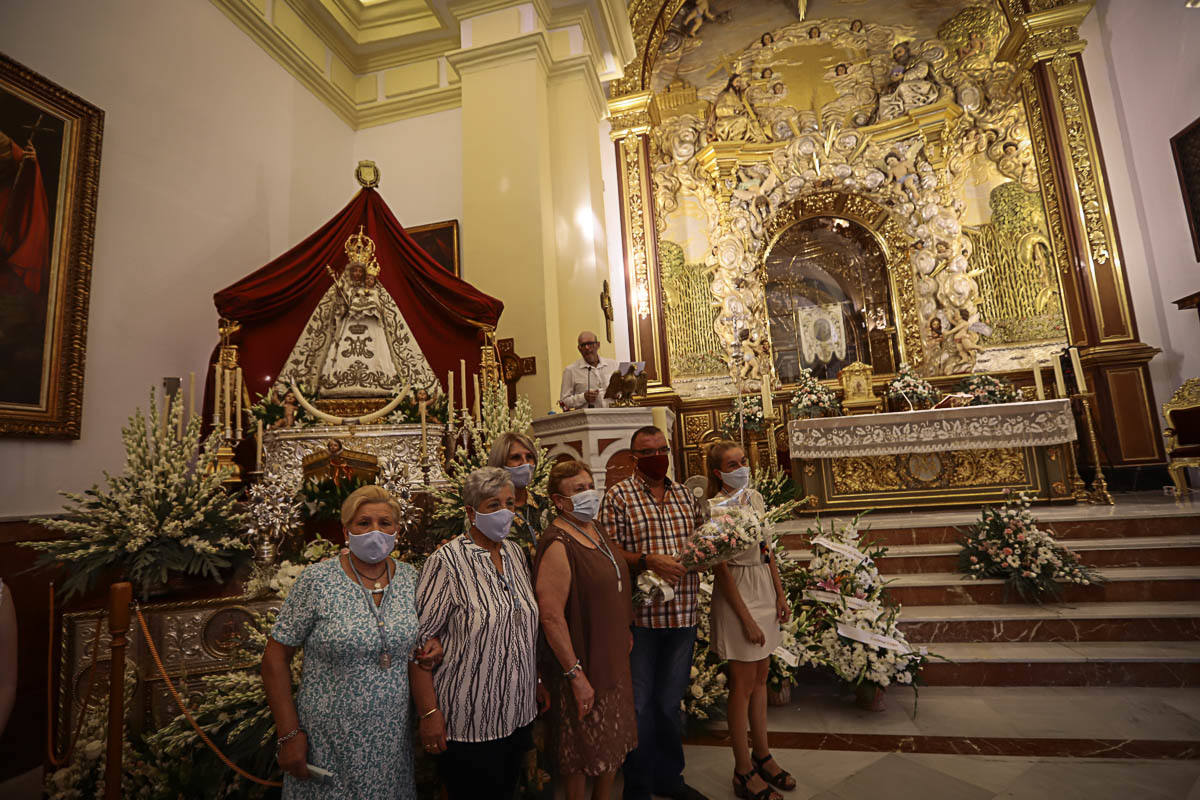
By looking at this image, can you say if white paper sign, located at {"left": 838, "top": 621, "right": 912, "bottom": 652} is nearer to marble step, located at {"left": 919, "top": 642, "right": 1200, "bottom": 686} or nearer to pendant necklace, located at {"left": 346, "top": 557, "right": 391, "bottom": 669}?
marble step, located at {"left": 919, "top": 642, "right": 1200, "bottom": 686}

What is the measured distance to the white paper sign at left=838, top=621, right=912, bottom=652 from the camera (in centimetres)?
380

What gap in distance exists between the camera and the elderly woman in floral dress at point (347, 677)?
1987 millimetres

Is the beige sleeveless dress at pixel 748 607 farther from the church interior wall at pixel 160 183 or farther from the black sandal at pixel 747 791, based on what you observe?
the church interior wall at pixel 160 183

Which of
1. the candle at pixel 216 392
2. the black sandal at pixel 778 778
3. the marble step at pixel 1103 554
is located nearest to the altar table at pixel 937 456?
the marble step at pixel 1103 554

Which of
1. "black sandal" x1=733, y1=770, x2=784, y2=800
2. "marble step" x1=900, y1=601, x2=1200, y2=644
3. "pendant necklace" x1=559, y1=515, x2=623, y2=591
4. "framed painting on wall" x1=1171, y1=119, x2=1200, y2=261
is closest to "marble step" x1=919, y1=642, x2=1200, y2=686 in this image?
"marble step" x1=900, y1=601, x2=1200, y2=644

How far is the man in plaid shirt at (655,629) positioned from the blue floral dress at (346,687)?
1054mm

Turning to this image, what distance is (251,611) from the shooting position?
130 inches

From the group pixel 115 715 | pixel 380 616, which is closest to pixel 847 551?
pixel 380 616

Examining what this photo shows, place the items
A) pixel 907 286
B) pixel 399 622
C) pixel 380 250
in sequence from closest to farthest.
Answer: pixel 399 622
pixel 380 250
pixel 907 286

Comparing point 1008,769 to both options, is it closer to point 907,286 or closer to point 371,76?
point 907,286

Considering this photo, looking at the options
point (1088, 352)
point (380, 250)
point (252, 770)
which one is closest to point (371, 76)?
point (380, 250)

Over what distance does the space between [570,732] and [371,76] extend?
952 centimetres

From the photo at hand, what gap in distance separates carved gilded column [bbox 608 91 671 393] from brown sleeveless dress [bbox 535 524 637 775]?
7.76 metres

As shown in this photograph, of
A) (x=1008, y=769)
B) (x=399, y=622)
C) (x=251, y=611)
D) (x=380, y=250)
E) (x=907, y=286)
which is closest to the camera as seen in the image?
(x=399, y=622)
